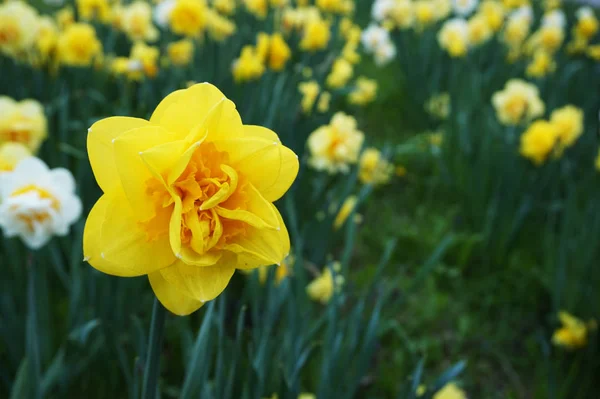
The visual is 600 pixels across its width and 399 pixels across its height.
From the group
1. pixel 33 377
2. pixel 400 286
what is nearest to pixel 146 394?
pixel 33 377

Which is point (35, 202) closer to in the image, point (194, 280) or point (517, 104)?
point (194, 280)

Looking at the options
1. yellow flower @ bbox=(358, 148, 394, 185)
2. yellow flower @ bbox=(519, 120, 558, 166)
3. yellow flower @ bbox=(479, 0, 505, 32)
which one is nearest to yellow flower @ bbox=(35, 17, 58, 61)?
yellow flower @ bbox=(358, 148, 394, 185)

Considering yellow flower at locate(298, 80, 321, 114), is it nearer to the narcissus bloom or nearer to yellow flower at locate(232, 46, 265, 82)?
yellow flower at locate(232, 46, 265, 82)

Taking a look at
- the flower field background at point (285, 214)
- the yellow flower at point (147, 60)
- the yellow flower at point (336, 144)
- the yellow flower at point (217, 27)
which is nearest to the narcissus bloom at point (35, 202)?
the flower field background at point (285, 214)

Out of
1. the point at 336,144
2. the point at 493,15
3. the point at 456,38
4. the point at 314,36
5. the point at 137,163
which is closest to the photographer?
the point at 137,163

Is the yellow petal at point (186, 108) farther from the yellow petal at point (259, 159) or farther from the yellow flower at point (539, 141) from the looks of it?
the yellow flower at point (539, 141)

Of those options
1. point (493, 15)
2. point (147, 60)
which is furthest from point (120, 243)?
point (493, 15)
